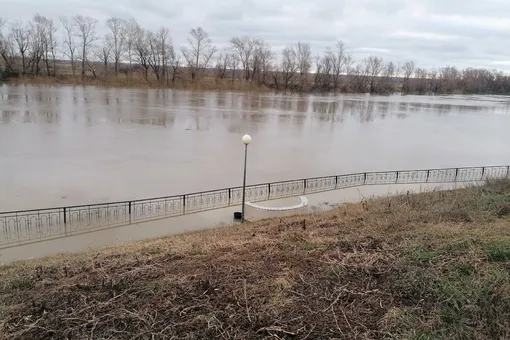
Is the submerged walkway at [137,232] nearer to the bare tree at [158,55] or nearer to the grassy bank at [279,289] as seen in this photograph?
the grassy bank at [279,289]

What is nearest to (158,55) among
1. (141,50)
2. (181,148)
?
(141,50)

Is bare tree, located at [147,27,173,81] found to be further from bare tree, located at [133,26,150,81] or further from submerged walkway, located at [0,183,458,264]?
submerged walkway, located at [0,183,458,264]

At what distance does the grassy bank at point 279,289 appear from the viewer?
2.90 metres

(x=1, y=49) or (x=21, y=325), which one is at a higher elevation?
(x=1, y=49)

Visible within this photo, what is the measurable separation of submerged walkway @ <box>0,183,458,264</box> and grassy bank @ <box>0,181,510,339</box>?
1229 mm

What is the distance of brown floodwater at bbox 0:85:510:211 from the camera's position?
9219 millimetres

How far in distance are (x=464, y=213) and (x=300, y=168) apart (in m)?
5.94

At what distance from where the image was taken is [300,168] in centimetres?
1180

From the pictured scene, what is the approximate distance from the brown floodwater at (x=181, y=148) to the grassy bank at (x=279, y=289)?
4456mm

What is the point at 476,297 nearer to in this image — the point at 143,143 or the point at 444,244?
the point at 444,244

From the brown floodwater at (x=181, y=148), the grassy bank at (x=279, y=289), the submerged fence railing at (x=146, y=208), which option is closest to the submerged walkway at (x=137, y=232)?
the submerged fence railing at (x=146, y=208)

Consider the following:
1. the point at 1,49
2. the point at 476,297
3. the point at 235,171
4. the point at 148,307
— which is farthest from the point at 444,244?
the point at 1,49

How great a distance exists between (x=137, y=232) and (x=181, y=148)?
6.84m

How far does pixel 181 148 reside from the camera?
13516 millimetres
